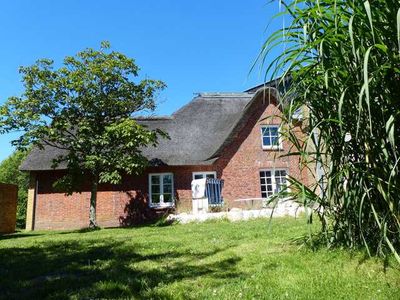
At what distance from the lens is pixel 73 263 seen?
612cm

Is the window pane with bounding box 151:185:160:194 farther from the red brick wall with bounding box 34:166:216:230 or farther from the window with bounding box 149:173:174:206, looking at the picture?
the red brick wall with bounding box 34:166:216:230

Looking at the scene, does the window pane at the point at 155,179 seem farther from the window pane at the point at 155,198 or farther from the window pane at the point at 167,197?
the window pane at the point at 167,197

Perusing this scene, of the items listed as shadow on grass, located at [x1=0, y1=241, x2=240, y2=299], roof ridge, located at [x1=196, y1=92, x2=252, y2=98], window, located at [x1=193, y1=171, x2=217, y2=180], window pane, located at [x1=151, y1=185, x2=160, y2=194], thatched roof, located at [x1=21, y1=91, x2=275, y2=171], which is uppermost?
roof ridge, located at [x1=196, y1=92, x2=252, y2=98]

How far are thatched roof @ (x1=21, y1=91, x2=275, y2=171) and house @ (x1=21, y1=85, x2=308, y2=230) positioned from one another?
5 centimetres

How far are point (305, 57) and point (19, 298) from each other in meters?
3.74

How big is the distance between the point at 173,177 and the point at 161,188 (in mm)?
790

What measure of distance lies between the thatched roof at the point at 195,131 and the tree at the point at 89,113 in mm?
3583

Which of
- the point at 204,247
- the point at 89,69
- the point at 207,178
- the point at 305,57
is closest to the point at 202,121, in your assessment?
the point at 207,178

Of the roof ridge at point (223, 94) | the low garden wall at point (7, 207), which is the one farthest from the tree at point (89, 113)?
the roof ridge at point (223, 94)

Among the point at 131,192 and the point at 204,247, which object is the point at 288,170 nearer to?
the point at 131,192

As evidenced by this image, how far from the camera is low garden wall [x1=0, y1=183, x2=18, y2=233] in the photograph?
1773cm

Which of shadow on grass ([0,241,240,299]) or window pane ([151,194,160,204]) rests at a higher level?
window pane ([151,194,160,204])

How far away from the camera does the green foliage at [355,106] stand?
3.51m

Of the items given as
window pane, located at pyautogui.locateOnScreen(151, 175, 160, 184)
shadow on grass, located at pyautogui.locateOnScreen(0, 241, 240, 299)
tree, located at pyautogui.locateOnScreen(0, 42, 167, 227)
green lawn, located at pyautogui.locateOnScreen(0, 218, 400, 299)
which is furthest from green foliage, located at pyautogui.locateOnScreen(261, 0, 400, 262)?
window pane, located at pyautogui.locateOnScreen(151, 175, 160, 184)
